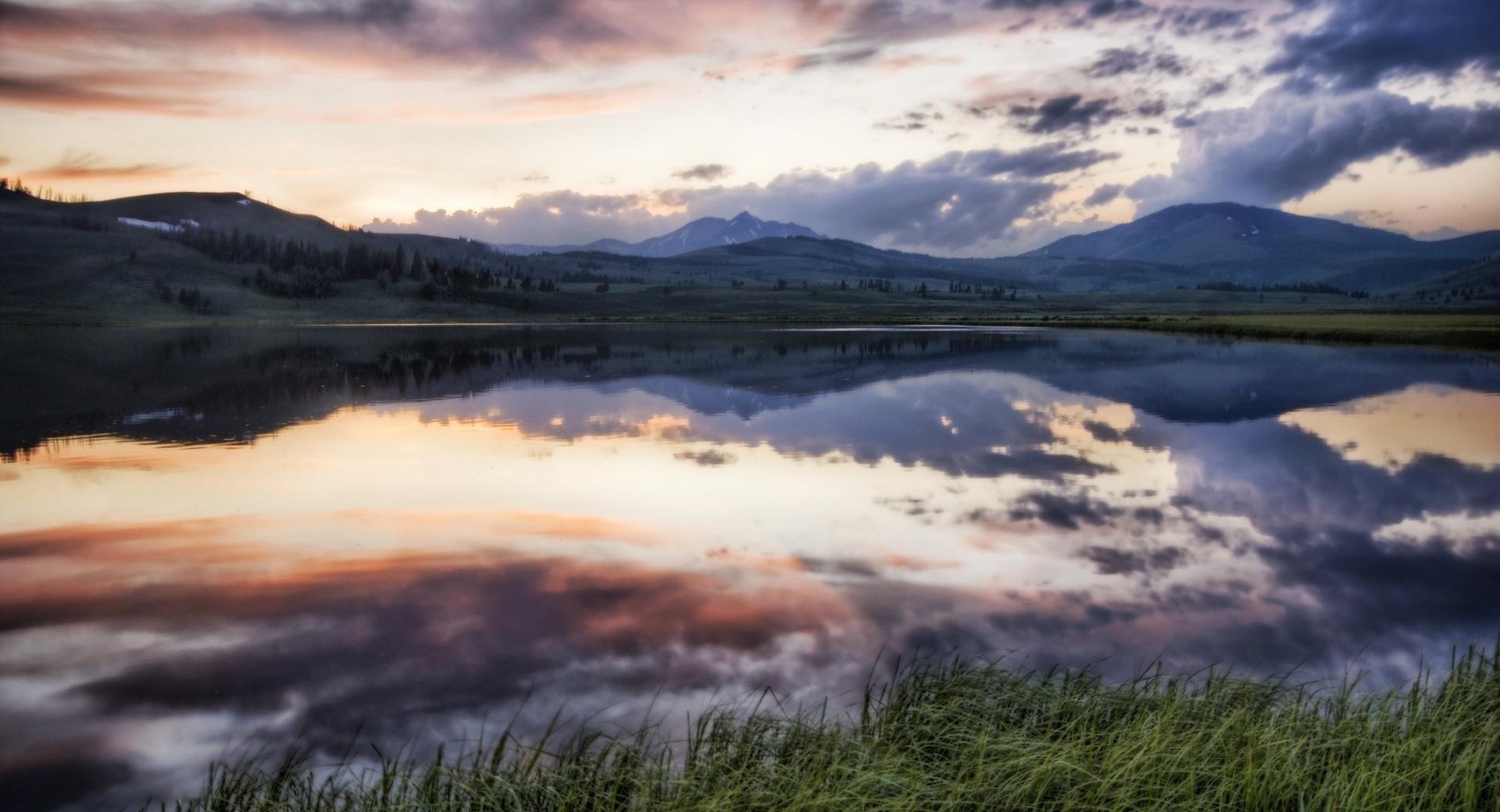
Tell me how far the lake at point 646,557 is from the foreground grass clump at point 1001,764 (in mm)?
1465

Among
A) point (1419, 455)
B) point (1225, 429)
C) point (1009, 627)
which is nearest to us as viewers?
point (1009, 627)

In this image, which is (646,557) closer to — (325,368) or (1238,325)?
(325,368)

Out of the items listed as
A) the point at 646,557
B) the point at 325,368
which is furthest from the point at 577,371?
the point at 646,557

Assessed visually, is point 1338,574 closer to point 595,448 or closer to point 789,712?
point 789,712

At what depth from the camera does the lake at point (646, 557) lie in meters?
9.56

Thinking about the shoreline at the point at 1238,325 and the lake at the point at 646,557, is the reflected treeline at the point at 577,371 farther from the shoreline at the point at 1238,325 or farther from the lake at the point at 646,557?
the shoreline at the point at 1238,325

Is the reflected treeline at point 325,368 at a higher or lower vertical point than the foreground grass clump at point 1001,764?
higher

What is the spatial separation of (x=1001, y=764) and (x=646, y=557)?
8.61m

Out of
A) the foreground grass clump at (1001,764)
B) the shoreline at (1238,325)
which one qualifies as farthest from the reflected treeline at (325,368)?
the foreground grass clump at (1001,764)

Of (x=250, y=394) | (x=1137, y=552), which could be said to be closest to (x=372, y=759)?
(x=1137, y=552)

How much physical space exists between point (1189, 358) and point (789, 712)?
197 ft

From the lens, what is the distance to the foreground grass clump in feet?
21.1

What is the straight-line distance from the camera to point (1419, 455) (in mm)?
24672

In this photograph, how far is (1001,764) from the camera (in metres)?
6.73
